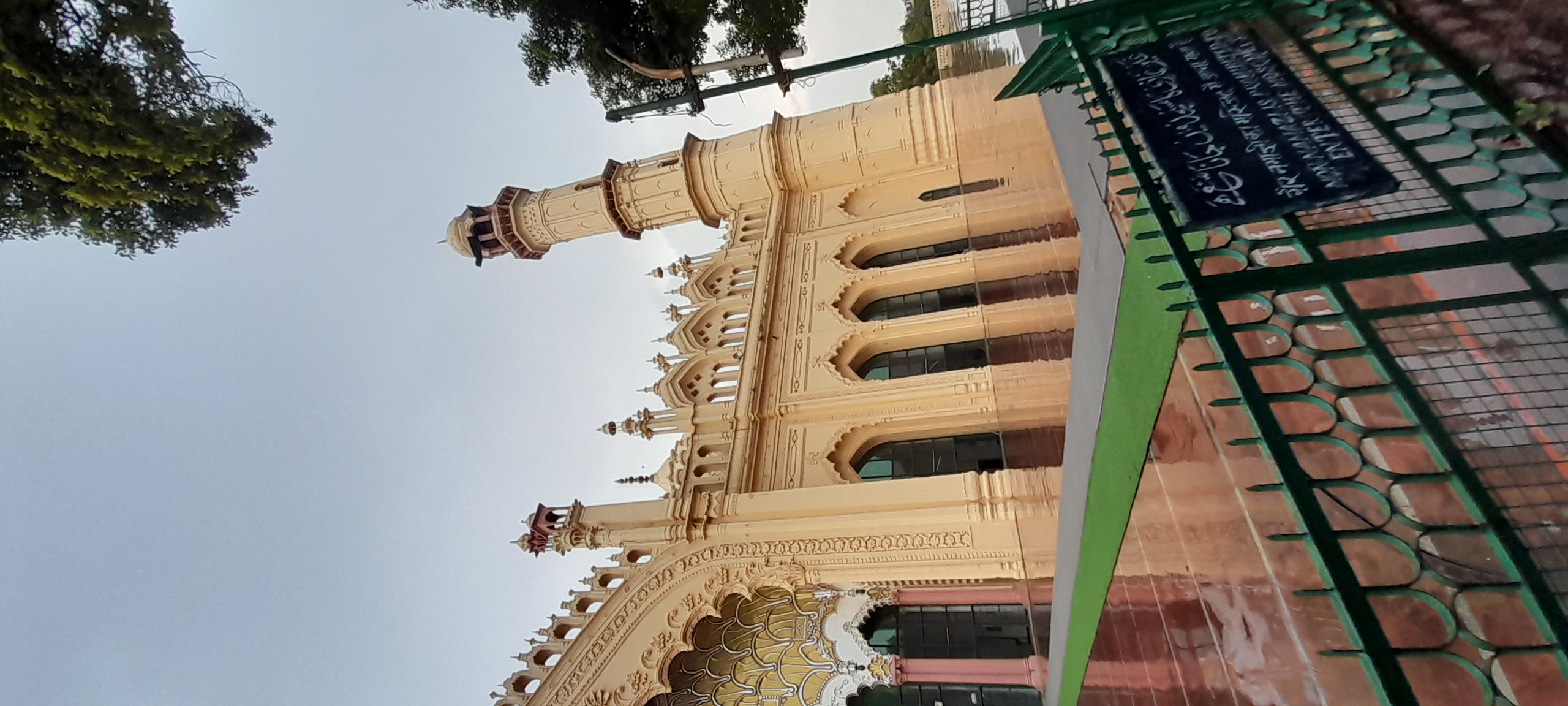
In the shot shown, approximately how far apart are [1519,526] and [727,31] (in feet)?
43.4

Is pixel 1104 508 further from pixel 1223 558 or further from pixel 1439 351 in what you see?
pixel 1439 351

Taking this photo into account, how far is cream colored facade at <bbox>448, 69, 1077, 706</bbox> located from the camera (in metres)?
7.46

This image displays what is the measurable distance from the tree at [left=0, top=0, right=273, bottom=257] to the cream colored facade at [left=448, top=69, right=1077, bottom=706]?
6376 mm

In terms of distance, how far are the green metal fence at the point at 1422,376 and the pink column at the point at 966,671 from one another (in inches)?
233

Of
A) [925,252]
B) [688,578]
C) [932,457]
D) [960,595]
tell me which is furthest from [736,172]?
[960,595]

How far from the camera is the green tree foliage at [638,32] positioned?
12.0 meters

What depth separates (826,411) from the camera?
10.3 m

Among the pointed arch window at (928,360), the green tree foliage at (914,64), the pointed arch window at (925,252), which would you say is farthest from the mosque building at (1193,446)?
the green tree foliage at (914,64)

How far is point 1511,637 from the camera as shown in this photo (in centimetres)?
206

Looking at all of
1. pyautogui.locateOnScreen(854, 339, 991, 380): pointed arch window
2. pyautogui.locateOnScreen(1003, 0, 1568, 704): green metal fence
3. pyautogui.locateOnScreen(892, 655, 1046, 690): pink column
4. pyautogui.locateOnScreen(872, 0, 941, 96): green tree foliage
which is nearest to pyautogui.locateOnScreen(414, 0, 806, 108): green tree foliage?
pyautogui.locateOnScreen(854, 339, 991, 380): pointed arch window

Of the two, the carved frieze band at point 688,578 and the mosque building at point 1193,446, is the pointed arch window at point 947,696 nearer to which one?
the mosque building at point 1193,446

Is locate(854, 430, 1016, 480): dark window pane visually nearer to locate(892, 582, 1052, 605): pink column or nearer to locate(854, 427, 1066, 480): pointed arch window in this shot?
locate(854, 427, 1066, 480): pointed arch window

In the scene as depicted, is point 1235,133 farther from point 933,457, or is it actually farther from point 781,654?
point 781,654

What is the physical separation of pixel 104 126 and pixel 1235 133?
1079 centimetres
